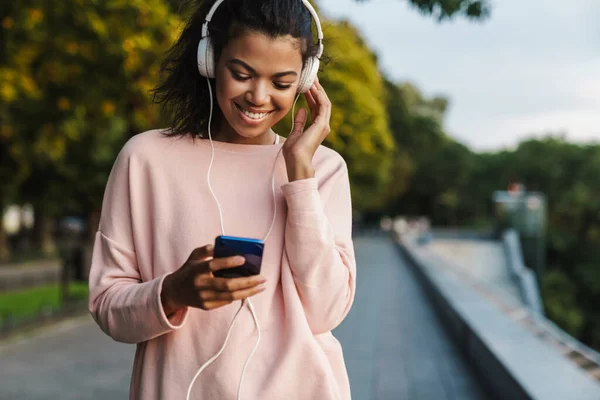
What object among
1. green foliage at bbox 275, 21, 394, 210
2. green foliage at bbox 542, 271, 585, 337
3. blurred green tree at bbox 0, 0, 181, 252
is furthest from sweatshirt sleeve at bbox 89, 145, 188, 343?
green foliage at bbox 542, 271, 585, 337

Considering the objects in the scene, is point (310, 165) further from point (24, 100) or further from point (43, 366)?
point (24, 100)

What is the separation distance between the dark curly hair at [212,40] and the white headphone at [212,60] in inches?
0.5

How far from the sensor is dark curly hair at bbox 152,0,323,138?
1.69 meters

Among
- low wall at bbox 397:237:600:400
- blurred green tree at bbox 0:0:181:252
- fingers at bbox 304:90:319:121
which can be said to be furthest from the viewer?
blurred green tree at bbox 0:0:181:252

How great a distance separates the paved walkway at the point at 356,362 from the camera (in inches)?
254

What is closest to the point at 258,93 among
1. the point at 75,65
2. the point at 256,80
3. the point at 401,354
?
the point at 256,80

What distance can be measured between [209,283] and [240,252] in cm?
9

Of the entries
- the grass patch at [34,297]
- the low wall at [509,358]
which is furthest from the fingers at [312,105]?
the grass patch at [34,297]

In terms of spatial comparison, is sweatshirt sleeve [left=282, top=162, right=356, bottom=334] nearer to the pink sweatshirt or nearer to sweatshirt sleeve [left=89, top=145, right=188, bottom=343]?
the pink sweatshirt

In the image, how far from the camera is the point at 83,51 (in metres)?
8.40

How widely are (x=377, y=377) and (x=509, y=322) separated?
1.52m

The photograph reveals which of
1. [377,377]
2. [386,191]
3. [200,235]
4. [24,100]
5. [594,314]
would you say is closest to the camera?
[200,235]

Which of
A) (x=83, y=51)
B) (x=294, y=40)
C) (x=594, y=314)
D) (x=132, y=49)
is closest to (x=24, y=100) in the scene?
(x=83, y=51)

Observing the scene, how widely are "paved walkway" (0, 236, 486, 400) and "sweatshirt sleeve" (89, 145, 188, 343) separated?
4.65 metres
